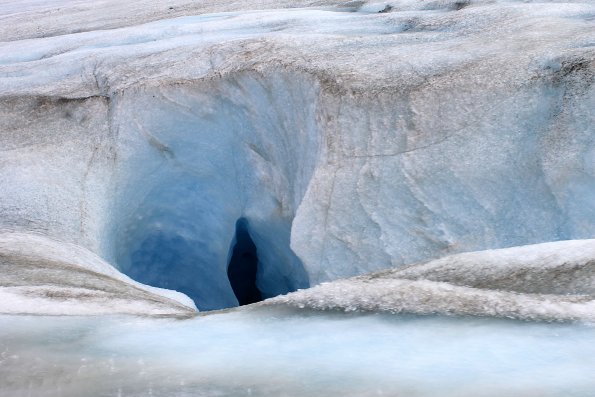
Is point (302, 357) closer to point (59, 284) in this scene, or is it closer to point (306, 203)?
point (59, 284)

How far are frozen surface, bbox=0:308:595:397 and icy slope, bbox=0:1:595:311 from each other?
42.3 inches

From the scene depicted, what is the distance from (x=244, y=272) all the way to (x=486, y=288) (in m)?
3.51

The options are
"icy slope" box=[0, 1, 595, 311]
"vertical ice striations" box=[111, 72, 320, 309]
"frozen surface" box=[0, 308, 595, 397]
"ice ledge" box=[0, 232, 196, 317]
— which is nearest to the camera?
"frozen surface" box=[0, 308, 595, 397]

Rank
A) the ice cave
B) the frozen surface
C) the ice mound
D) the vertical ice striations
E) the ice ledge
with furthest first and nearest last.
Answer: the vertical ice striations
the ice ledge
the ice mound
the ice cave
the frozen surface

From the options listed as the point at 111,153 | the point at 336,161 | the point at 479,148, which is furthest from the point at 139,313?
the point at 111,153

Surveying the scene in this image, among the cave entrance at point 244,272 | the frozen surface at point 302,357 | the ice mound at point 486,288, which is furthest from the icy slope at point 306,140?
the ice mound at point 486,288

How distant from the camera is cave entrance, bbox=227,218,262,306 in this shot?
5.37 meters

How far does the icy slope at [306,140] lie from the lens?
3.75 meters

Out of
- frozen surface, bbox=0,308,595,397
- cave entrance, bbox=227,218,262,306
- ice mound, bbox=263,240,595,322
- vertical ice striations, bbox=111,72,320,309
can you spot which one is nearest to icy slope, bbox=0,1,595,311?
vertical ice striations, bbox=111,72,320,309

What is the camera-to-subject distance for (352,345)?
6.32 ft

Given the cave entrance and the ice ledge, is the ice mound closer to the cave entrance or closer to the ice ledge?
the ice ledge

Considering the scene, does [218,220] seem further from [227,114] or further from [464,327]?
[464,327]

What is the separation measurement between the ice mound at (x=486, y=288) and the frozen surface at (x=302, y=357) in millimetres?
51

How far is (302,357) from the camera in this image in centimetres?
189
